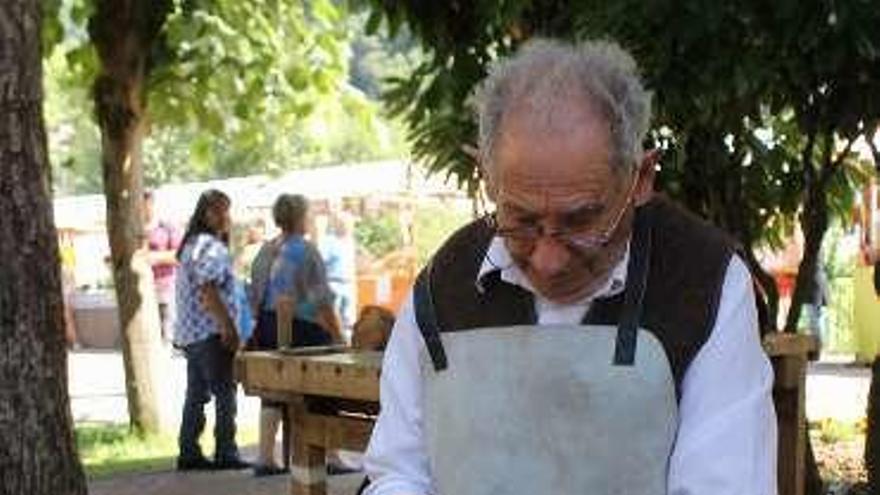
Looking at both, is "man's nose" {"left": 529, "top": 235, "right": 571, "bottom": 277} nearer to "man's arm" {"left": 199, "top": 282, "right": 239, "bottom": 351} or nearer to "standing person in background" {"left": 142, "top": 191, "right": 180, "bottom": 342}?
"man's arm" {"left": 199, "top": 282, "right": 239, "bottom": 351}

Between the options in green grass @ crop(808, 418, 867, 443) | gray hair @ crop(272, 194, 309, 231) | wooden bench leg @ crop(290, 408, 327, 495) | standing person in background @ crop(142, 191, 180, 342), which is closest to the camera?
wooden bench leg @ crop(290, 408, 327, 495)

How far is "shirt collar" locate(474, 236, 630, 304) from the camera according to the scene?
2.28m

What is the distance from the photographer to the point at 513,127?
2.21m

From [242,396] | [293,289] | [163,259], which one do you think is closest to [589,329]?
[293,289]

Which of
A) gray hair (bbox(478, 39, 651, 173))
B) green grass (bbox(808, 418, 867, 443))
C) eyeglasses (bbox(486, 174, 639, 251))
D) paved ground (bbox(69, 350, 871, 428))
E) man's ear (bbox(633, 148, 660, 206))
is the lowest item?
paved ground (bbox(69, 350, 871, 428))

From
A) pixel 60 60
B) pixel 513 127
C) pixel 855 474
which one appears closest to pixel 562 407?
pixel 513 127

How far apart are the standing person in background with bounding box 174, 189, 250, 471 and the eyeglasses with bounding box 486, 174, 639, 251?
811cm

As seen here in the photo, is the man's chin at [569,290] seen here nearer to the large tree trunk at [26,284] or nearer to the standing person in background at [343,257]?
the large tree trunk at [26,284]

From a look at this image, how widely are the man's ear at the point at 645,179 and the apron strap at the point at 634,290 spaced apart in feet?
0.07

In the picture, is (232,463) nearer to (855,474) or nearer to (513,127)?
(855,474)

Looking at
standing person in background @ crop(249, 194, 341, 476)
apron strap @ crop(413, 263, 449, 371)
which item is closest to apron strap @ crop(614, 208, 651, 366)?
apron strap @ crop(413, 263, 449, 371)

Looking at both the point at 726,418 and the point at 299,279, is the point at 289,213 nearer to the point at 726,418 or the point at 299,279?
the point at 299,279

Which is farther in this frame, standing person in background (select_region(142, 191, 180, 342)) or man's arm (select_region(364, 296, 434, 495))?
standing person in background (select_region(142, 191, 180, 342))

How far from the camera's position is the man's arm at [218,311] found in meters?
10.3
